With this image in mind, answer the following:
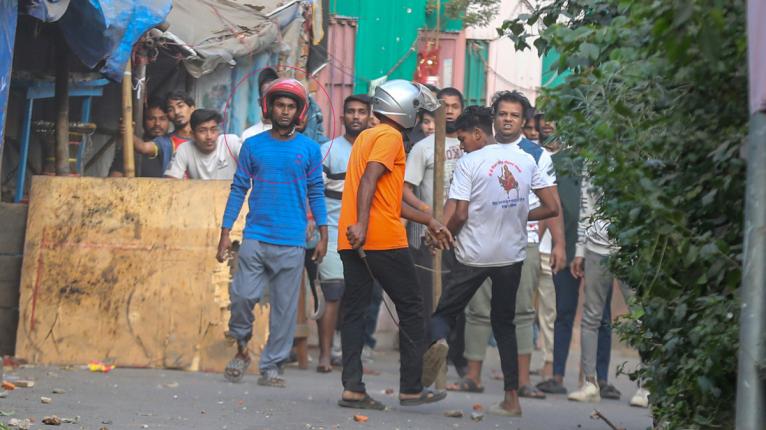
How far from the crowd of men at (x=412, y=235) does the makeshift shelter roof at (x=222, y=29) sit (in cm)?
65

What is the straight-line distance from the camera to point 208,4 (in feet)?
42.8

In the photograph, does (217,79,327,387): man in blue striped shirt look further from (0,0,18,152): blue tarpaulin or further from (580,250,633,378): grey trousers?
(580,250,633,378): grey trousers

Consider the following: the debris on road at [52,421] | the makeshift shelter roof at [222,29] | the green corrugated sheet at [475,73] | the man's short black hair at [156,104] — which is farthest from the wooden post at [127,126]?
the green corrugated sheet at [475,73]

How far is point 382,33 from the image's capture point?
15.0 metres

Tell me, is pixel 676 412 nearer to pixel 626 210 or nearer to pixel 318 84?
pixel 626 210

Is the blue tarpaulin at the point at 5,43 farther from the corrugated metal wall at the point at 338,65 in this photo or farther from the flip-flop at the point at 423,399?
the corrugated metal wall at the point at 338,65

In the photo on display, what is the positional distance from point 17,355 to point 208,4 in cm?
426

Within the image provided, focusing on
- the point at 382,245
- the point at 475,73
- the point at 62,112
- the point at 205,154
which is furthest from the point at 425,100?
the point at 475,73

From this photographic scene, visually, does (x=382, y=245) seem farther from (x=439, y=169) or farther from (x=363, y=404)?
(x=439, y=169)

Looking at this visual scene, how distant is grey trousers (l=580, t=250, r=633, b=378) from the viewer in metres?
10.3

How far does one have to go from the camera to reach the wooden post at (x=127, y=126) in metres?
11.4

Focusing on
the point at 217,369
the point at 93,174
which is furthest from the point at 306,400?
the point at 93,174

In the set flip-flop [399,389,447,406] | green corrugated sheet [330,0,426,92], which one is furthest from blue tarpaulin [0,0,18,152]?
green corrugated sheet [330,0,426,92]

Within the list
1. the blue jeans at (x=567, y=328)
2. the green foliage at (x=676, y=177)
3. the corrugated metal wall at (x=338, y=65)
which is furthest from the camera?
the corrugated metal wall at (x=338, y=65)
